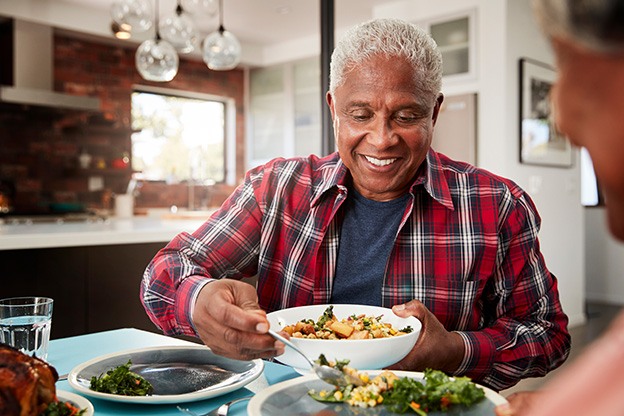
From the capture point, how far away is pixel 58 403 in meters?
0.78

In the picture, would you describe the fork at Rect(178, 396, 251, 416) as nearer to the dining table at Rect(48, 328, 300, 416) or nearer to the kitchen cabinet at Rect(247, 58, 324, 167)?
the dining table at Rect(48, 328, 300, 416)

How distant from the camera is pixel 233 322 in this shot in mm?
993

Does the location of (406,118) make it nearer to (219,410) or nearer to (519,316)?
(519,316)

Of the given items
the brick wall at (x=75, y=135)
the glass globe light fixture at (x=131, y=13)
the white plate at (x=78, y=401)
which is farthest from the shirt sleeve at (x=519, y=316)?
the brick wall at (x=75, y=135)

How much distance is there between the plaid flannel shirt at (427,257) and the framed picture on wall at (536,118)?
3.32m

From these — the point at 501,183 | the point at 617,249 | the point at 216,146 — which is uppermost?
the point at 216,146

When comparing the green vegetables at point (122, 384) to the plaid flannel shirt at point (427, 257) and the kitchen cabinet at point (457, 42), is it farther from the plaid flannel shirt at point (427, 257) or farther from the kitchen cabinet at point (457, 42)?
the kitchen cabinet at point (457, 42)

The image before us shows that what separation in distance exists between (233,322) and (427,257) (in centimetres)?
61

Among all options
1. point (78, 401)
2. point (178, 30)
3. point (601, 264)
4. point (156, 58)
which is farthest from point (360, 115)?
point (601, 264)

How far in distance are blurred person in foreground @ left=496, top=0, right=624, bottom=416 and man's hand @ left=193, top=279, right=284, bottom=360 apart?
0.64 m

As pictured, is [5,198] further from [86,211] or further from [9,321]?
[9,321]

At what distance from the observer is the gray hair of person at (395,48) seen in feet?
4.47

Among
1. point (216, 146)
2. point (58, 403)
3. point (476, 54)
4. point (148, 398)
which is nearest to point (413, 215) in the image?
point (148, 398)

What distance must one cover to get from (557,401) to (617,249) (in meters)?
6.54
